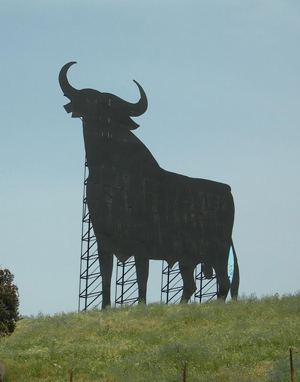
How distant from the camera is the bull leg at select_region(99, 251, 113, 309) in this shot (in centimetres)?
2103

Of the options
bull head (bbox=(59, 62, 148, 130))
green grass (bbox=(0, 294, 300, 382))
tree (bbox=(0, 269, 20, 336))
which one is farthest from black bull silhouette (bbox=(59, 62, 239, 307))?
tree (bbox=(0, 269, 20, 336))

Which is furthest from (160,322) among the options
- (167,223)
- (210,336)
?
(167,223)

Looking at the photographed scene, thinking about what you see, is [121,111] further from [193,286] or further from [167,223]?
[193,286]

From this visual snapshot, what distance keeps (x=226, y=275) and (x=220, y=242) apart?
3.53ft

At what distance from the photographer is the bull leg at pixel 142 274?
71.5ft

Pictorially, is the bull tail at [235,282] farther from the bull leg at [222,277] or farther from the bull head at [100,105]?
the bull head at [100,105]

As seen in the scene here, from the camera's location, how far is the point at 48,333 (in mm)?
19188

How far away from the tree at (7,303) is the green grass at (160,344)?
0.70 meters

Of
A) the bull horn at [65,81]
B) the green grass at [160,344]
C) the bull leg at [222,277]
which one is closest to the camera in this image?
the green grass at [160,344]

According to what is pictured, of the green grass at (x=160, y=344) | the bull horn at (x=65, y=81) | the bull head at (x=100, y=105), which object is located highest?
the bull horn at (x=65, y=81)

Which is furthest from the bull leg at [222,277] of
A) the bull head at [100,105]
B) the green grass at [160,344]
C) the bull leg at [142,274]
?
the bull head at [100,105]

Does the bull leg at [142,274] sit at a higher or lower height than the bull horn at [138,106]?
lower

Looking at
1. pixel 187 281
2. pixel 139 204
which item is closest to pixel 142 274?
pixel 187 281

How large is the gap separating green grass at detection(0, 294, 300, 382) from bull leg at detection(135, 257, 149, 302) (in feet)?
2.04
